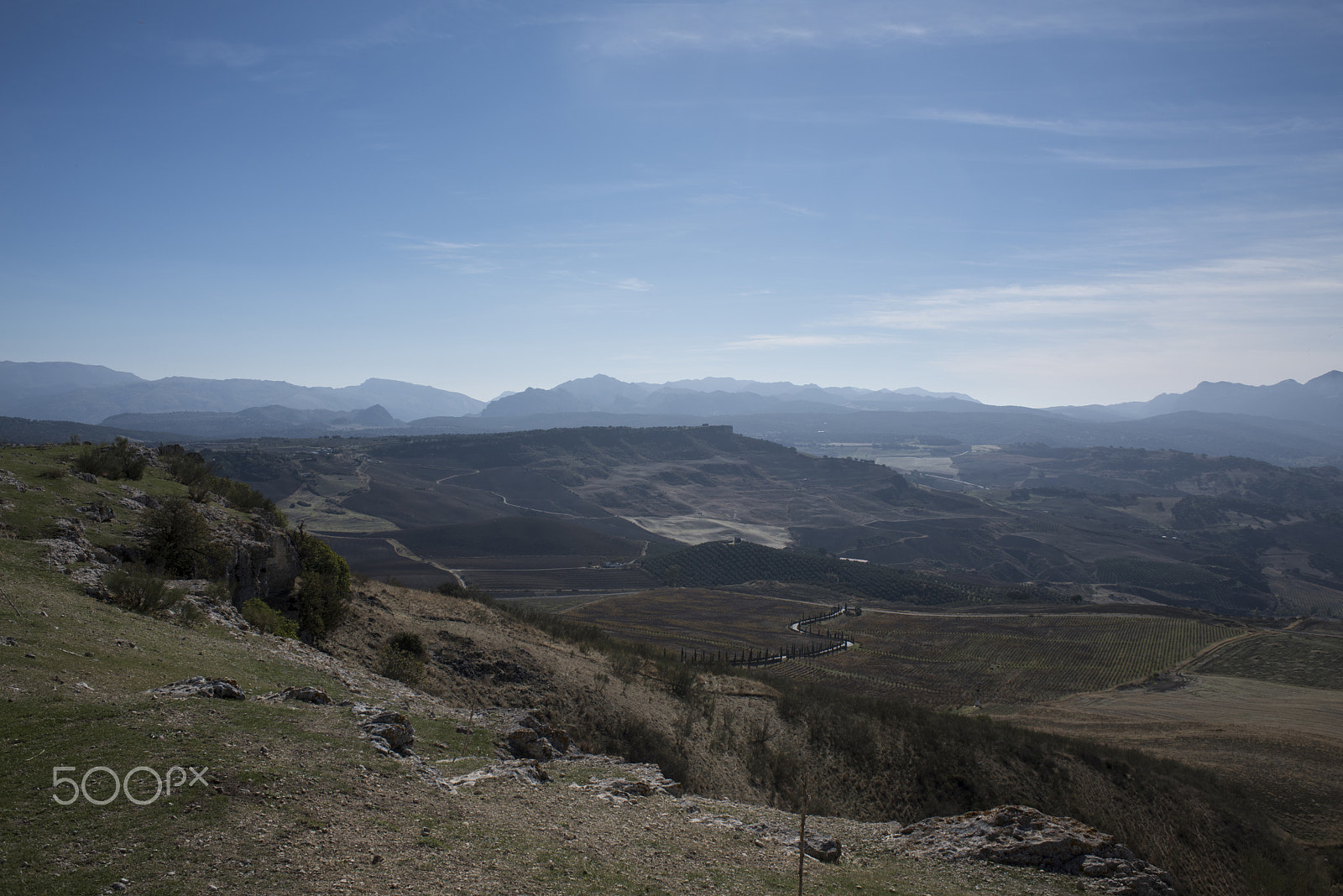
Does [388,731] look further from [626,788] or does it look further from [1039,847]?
[1039,847]

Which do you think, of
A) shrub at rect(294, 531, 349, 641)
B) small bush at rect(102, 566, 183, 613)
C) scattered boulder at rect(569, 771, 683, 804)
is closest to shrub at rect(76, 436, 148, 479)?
shrub at rect(294, 531, 349, 641)

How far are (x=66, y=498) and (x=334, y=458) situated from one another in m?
152

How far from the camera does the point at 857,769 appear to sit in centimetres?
2172

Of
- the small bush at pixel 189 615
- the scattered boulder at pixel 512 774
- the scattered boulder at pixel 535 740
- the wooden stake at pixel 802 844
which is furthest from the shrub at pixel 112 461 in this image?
the wooden stake at pixel 802 844

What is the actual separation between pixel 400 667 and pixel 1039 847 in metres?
15.7

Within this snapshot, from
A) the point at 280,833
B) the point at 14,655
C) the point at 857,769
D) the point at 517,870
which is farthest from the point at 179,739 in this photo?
the point at 857,769

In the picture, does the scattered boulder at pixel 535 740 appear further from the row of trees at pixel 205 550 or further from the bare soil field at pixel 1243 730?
the bare soil field at pixel 1243 730

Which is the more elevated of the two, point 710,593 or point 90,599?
point 90,599

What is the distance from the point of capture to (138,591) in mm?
14164

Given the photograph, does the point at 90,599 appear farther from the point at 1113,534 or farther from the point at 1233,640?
the point at 1113,534

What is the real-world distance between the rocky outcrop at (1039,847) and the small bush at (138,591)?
610 inches

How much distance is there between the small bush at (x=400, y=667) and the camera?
18781 millimetres

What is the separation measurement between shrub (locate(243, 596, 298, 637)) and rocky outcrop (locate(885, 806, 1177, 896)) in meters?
15.3

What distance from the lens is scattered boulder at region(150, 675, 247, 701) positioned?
1023cm
